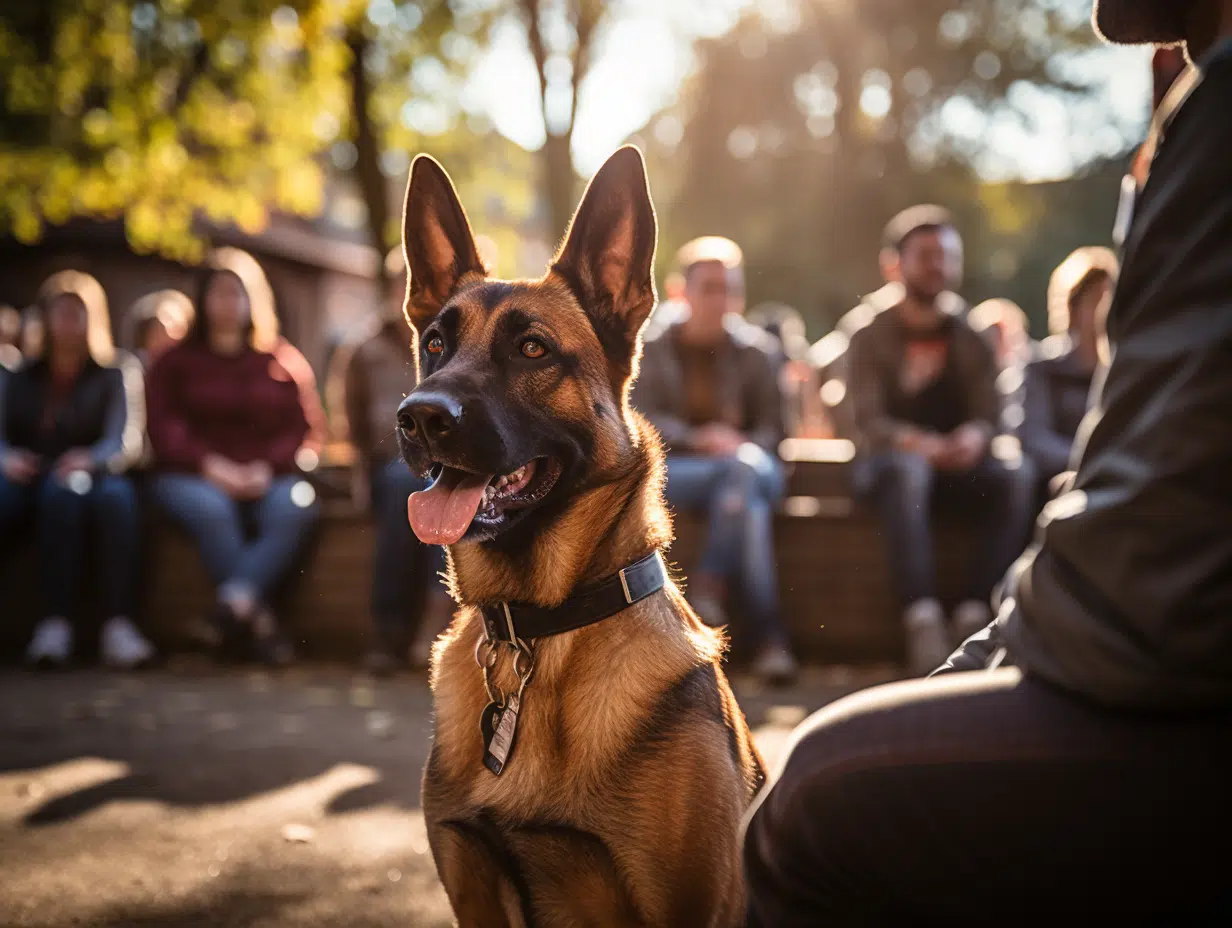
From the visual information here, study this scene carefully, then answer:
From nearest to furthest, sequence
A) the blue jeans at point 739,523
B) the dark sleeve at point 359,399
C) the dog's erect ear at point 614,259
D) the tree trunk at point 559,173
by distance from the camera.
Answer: the dog's erect ear at point 614,259, the blue jeans at point 739,523, the dark sleeve at point 359,399, the tree trunk at point 559,173

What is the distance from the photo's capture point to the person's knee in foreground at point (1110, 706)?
3.35ft

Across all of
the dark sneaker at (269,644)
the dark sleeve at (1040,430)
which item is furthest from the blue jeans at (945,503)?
the dark sneaker at (269,644)

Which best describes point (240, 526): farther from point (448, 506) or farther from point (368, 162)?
point (368, 162)

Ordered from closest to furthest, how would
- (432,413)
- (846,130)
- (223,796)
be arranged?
1. (432,413)
2. (223,796)
3. (846,130)

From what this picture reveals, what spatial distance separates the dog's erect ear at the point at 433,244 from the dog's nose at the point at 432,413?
63 cm

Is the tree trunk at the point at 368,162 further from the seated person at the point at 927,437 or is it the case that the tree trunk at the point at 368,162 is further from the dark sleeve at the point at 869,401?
the seated person at the point at 927,437

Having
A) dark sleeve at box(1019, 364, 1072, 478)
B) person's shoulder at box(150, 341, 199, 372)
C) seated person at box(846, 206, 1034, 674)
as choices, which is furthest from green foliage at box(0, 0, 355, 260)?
dark sleeve at box(1019, 364, 1072, 478)

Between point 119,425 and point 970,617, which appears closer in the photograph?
point 970,617

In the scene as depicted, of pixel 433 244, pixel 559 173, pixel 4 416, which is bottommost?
pixel 4 416

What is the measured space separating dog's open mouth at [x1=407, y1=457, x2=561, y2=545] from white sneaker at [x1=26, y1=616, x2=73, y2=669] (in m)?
4.70

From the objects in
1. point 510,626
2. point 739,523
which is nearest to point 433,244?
point 510,626

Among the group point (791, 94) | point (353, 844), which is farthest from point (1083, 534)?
point (791, 94)

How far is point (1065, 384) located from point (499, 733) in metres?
5.20

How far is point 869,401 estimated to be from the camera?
615cm
